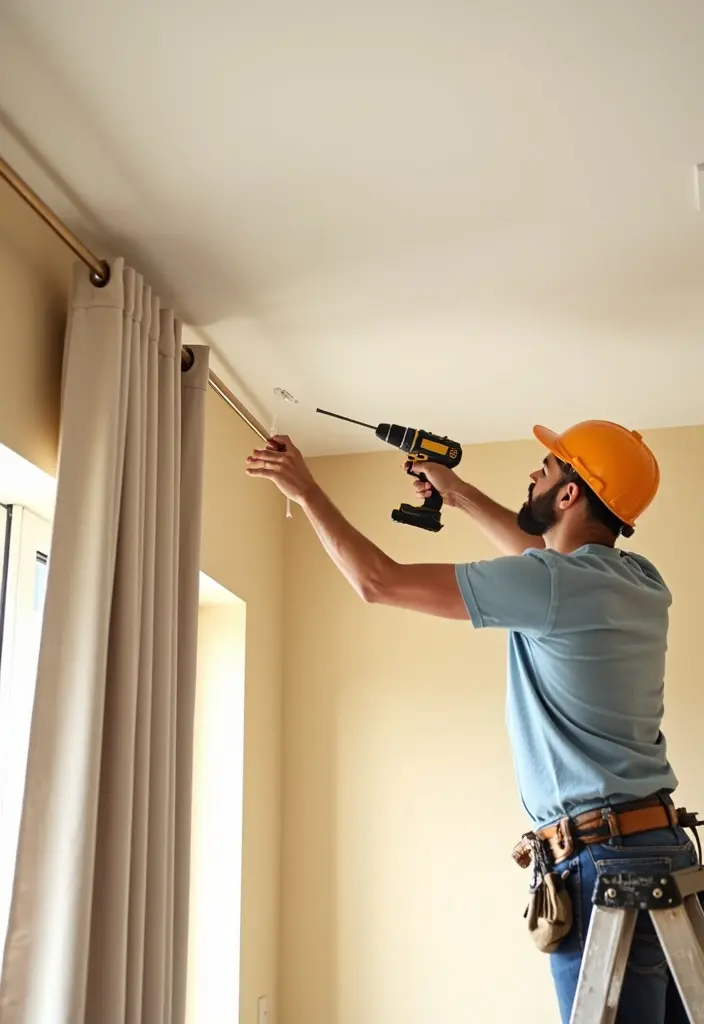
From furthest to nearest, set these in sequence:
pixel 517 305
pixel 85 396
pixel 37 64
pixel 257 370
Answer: pixel 257 370 → pixel 517 305 → pixel 85 396 → pixel 37 64

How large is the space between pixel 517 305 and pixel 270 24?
1057 millimetres

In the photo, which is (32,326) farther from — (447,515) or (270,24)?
(447,515)

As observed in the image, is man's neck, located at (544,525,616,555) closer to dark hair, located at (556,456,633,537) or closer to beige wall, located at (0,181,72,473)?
dark hair, located at (556,456,633,537)

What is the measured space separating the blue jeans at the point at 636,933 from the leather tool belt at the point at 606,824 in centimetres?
1

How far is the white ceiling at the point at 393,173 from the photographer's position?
5.38 feet

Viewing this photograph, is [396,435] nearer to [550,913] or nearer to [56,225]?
[56,225]

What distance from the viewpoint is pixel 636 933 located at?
1637 millimetres

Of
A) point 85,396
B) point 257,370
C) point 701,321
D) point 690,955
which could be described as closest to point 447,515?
point 257,370

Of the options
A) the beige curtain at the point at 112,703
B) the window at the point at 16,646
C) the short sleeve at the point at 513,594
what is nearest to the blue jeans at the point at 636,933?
the short sleeve at the point at 513,594

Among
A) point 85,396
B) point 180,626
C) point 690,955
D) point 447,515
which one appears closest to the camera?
point 690,955

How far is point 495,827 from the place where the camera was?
300 centimetres

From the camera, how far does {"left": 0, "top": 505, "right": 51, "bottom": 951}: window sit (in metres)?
2.00

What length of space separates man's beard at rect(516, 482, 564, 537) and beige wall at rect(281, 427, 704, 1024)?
1.13 metres

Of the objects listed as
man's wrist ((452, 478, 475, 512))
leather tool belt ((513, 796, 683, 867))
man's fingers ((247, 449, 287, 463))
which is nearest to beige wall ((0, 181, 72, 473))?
man's fingers ((247, 449, 287, 463))
